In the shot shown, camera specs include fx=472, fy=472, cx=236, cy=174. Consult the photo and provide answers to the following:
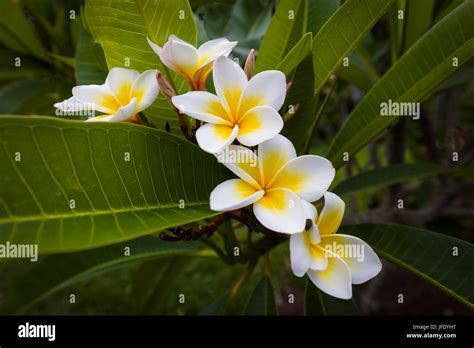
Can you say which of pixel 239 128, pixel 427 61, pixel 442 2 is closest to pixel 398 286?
pixel 442 2

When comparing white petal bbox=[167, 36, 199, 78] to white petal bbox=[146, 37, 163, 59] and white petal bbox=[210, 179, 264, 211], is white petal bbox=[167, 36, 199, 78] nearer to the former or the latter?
white petal bbox=[146, 37, 163, 59]

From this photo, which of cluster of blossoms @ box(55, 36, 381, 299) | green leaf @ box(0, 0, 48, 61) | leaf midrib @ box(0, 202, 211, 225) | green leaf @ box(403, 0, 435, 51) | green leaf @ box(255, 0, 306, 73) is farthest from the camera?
green leaf @ box(0, 0, 48, 61)


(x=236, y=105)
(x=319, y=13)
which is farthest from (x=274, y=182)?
(x=319, y=13)

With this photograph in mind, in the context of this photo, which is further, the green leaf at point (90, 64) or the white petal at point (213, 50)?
the green leaf at point (90, 64)

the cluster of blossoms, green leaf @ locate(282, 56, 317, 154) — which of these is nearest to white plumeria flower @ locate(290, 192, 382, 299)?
the cluster of blossoms

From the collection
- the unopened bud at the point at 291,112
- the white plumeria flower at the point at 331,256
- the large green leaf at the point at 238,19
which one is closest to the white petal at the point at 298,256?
the white plumeria flower at the point at 331,256

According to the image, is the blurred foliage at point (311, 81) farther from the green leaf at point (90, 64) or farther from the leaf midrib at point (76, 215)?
the leaf midrib at point (76, 215)
